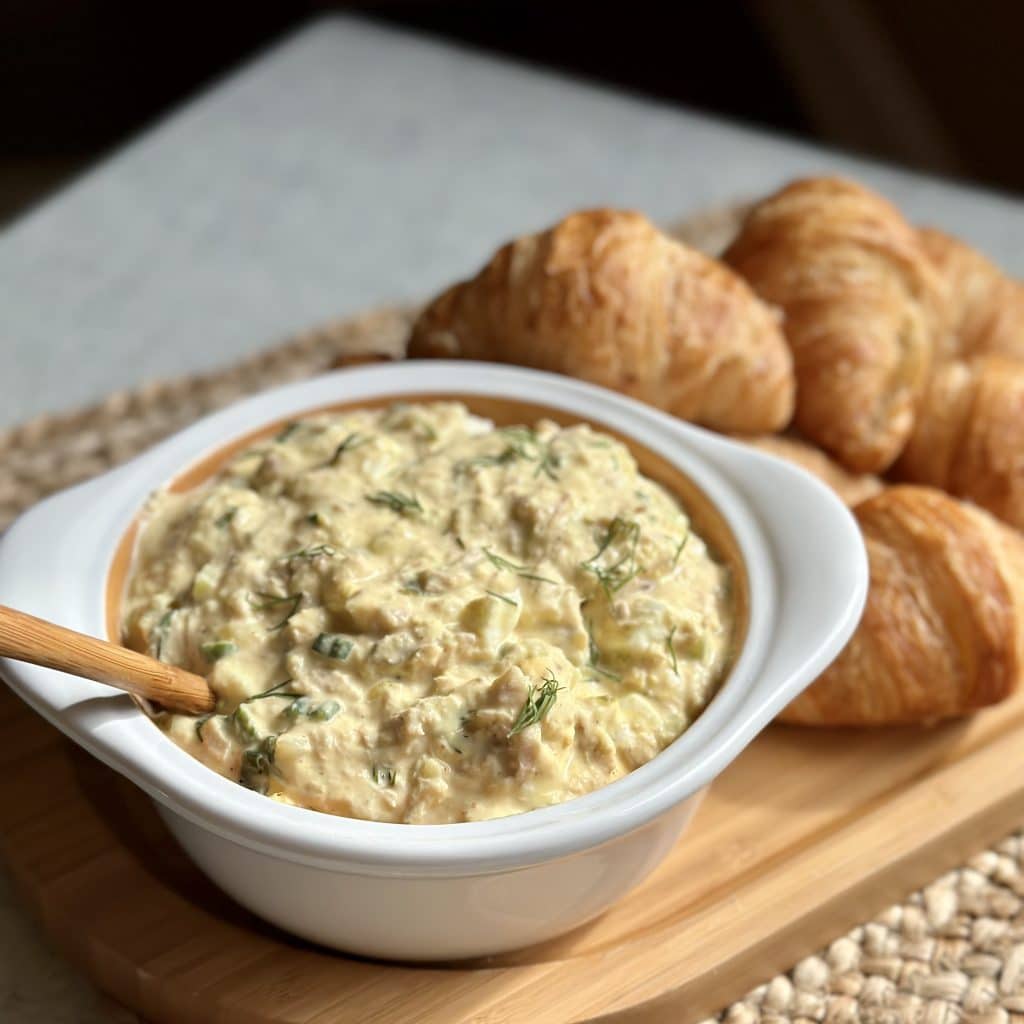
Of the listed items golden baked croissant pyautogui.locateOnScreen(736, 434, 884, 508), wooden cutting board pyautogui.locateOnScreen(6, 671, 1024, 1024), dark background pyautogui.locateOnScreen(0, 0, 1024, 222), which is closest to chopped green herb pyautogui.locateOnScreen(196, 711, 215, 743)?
wooden cutting board pyautogui.locateOnScreen(6, 671, 1024, 1024)

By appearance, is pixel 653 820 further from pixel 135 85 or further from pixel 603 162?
pixel 135 85

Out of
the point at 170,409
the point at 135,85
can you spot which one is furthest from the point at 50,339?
the point at 135,85

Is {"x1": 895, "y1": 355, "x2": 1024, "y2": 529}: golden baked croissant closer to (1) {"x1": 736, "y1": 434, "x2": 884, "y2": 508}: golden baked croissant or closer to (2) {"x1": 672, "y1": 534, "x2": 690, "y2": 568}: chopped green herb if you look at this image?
(1) {"x1": 736, "y1": 434, "x2": 884, "y2": 508}: golden baked croissant

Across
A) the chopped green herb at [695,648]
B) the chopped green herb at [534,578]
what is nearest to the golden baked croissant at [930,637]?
the chopped green herb at [695,648]

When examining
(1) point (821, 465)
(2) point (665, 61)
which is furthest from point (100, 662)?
(2) point (665, 61)

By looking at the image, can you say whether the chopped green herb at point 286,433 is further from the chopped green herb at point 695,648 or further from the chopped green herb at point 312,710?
the chopped green herb at point 695,648
